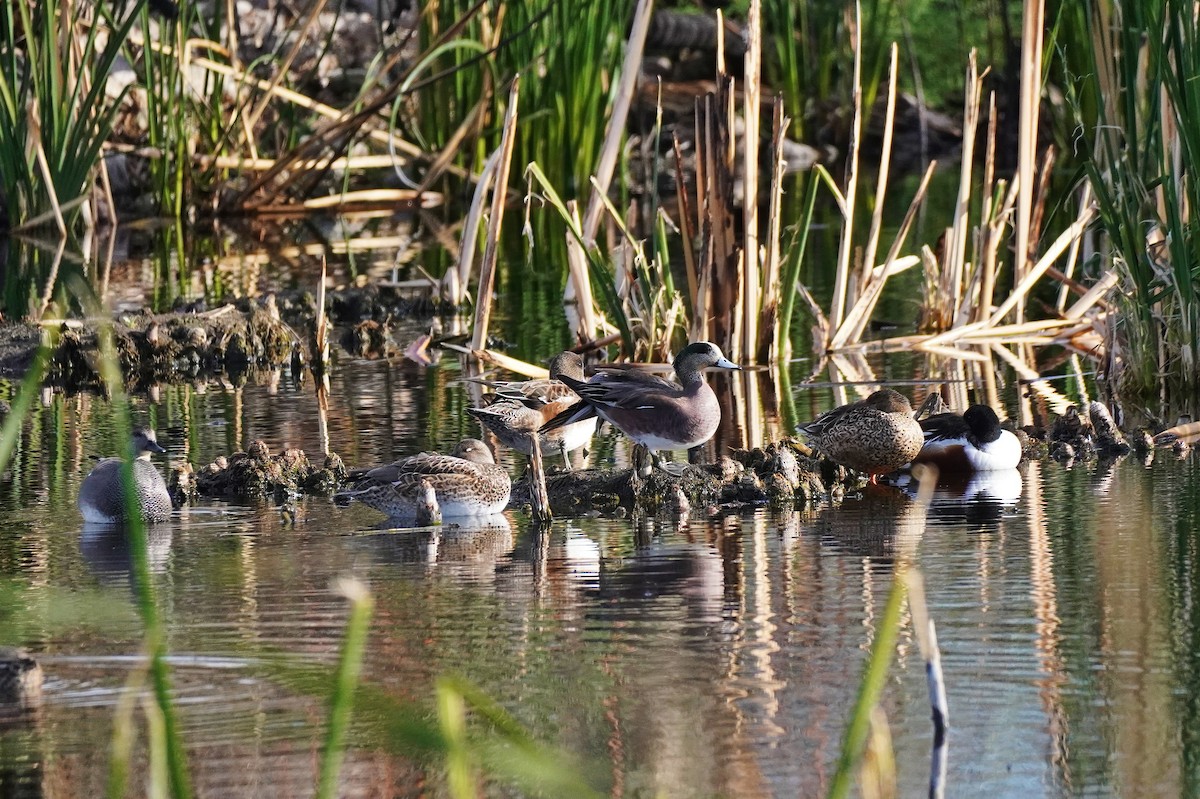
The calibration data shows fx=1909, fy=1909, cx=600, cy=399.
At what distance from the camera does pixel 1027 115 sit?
10.5m

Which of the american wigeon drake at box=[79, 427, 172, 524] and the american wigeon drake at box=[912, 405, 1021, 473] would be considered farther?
the american wigeon drake at box=[912, 405, 1021, 473]

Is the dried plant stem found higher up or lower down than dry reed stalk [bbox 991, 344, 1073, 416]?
higher up

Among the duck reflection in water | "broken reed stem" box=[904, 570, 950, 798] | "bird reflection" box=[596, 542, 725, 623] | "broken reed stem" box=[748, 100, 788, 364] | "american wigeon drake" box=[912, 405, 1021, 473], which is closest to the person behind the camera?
"broken reed stem" box=[904, 570, 950, 798]

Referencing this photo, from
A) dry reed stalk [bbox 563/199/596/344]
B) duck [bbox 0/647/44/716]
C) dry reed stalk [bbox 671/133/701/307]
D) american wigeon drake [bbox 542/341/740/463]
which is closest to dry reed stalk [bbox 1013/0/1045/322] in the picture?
dry reed stalk [bbox 671/133/701/307]

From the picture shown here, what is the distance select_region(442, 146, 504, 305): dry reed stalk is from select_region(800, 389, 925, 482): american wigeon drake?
3329mm

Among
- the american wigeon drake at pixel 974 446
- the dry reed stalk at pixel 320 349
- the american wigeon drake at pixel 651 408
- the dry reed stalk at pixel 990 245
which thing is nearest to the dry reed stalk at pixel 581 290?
the dry reed stalk at pixel 320 349

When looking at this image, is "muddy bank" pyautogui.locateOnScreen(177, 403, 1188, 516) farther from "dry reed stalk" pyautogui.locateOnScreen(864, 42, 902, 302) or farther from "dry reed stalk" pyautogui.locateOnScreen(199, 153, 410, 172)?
"dry reed stalk" pyautogui.locateOnScreen(199, 153, 410, 172)

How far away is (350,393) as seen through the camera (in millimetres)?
10688

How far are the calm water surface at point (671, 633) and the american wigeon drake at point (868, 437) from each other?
0.17 metres

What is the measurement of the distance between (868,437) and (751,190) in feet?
9.46

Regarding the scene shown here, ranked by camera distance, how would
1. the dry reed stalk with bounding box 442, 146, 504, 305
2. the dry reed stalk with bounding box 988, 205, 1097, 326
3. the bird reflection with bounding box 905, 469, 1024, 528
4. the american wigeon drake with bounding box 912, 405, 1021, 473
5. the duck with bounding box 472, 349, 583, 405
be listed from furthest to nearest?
1. the dry reed stalk with bounding box 988, 205, 1097, 326
2. the dry reed stalk with bounding box 442, 146, 504, 305
3. the duck with bounding box 472, 349, 583, 405
4. the american wigeon drake with bounding box 912, 405, 1021, 473
5. the bird reflection with bounding box 905, 469, 1024, 528

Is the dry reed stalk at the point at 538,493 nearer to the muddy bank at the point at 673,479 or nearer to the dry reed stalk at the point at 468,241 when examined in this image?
the muddy bank at the point at 673,479

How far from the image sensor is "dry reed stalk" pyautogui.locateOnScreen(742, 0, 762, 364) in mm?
9992

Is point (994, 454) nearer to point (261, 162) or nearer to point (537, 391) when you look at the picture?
point (537, 391)
